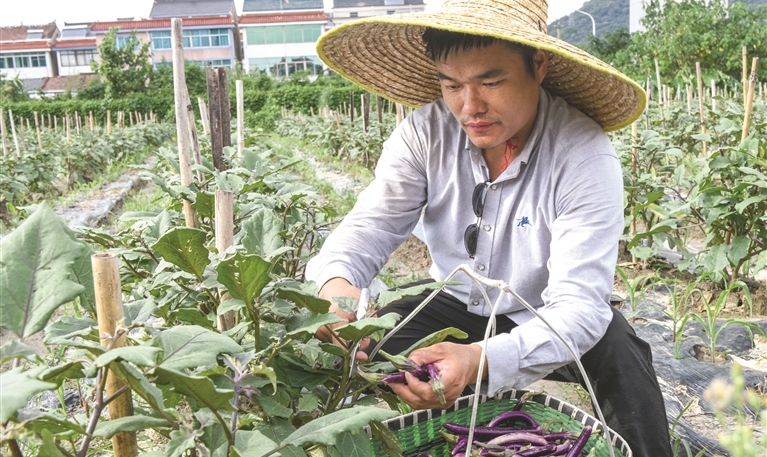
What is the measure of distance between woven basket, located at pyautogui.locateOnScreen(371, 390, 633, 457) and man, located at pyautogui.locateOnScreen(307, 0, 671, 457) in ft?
0.33

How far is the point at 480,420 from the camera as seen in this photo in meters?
1.67

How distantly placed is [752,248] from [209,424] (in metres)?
2.71

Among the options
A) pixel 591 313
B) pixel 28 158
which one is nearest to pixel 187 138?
pixel 591 313

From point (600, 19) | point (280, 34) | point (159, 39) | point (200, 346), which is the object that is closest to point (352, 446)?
point (200, 346)

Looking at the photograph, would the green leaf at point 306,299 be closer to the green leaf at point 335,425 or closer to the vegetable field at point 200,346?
the vegetable field at point 200,346

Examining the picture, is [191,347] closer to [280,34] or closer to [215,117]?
[215,117]

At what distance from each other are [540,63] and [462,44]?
23cm

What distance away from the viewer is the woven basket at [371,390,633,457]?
1.54m

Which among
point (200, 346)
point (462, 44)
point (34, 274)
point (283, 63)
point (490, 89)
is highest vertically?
point (462, 44)

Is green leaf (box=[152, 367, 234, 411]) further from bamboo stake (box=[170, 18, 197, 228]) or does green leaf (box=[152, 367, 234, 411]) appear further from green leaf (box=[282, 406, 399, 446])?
bamboo stake (box=[170, 18, 197, 228])

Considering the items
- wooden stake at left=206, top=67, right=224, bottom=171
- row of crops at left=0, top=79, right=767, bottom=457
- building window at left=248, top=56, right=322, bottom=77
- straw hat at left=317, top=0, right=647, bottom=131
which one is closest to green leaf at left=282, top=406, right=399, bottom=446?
row of crops at left=0, top=79, right=767, bottom=457

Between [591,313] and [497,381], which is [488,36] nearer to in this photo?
[591,313]

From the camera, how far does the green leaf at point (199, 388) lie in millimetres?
814

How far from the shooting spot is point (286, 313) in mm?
1180
